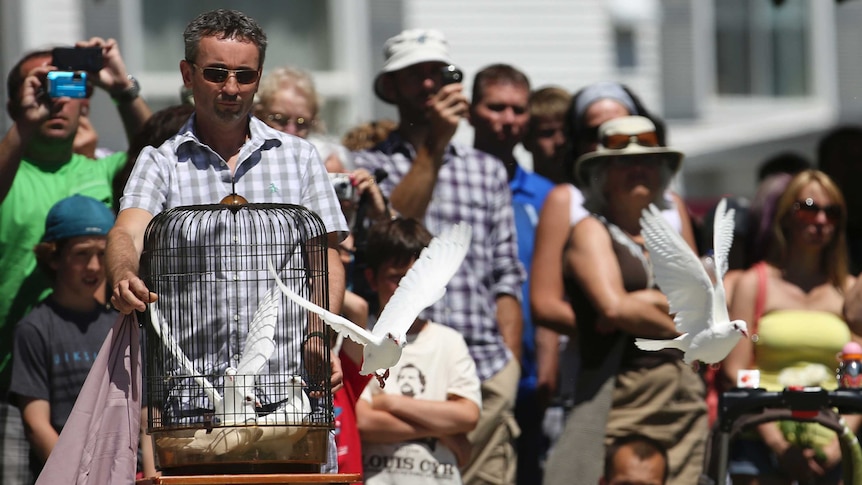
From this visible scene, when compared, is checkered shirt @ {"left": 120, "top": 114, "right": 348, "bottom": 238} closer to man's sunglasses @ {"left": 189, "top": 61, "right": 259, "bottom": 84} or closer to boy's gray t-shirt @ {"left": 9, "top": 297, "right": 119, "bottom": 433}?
man's sunglasses @ {"left": 189, "top": 61, "right": 259, "bottom": 84}

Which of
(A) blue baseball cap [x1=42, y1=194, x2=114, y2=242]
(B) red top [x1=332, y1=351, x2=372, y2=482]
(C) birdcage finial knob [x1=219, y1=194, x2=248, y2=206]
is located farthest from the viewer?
(A) blue baseball cap [x1=42, y1=194, x2=114, y2=242]

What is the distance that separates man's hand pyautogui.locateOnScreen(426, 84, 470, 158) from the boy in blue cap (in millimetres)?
1341

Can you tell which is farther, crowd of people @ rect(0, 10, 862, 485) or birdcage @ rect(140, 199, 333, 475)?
crowd of people @ rect(0, 10, 862, 485)

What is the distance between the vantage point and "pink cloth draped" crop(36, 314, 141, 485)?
160 inches

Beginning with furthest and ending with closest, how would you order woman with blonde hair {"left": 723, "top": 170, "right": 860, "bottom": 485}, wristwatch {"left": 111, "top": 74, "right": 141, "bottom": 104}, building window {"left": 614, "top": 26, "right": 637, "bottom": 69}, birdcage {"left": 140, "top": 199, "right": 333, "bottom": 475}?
building window {"left": 614, "top": 26, "right": 637, "bottom": 69} → wristwatch {"left": 111, "top": 74, "right": 141, "bottom": 104} → woman with blonde hair {"left": 723, "top": 170, "right": 860, "bottom": 485} → birdcage {"left": 140, "top": 199, "right": 333, "bottom": 475}

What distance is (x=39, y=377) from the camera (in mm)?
5379

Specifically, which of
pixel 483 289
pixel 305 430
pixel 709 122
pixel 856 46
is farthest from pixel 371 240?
pixel 856 46

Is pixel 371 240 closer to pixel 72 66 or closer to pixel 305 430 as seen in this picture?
pixel 72 66

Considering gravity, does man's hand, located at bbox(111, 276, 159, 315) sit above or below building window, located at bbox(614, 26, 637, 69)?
below

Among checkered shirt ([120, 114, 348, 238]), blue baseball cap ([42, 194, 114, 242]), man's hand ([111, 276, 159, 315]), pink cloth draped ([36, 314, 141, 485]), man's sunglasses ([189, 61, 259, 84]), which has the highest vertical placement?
man's sunglasses ([189, 61, 259, 84])

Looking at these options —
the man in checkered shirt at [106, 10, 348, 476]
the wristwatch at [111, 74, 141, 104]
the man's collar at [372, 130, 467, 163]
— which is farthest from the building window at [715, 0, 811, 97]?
the man in checkered shirt at [106, 10, 348, 476]

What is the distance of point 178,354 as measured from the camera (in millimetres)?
3953

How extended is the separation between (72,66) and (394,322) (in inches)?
84.3

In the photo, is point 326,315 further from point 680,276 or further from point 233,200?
point 680,276
